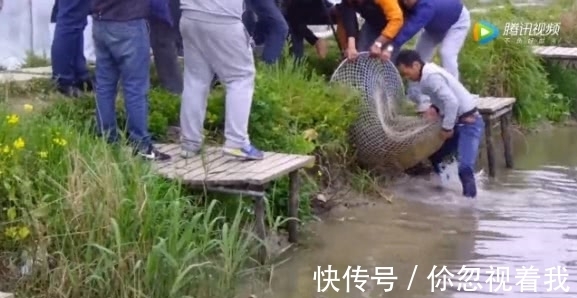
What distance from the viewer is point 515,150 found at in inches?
424

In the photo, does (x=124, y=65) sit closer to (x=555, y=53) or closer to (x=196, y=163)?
(x=196, y=163)

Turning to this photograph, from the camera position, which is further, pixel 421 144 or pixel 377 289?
pixel 421 144

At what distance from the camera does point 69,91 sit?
7125mm

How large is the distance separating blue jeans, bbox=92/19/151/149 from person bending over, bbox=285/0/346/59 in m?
2.96

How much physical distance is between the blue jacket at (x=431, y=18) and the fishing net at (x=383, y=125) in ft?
1.16

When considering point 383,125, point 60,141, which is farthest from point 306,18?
point 60,141

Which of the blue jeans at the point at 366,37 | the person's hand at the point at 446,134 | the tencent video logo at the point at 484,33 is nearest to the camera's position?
the person's hand at the point at 446,134

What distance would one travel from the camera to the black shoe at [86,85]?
724cm

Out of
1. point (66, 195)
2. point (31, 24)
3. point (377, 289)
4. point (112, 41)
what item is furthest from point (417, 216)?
point (31, 24)

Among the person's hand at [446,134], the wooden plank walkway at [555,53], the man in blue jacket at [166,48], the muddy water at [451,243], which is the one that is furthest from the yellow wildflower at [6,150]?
the wooden plank walkway at [555,53]

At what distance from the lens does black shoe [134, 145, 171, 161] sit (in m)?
6.13

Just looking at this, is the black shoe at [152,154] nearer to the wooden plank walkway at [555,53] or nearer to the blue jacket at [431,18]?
the blue jacket at [431,18]

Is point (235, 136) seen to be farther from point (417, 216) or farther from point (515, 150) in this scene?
point (515, 150)

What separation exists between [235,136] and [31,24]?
3.69 meters
